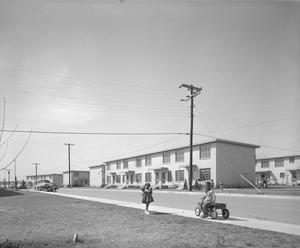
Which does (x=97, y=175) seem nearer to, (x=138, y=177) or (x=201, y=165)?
(x=138, y=177)

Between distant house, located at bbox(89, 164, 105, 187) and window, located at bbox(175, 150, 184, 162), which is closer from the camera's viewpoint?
window, located at bbox(175, 150, 184, 162)

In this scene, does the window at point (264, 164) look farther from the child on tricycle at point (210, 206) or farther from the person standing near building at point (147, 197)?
the child on tricycle at point (210, 206)

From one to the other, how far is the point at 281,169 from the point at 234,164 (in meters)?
21.2

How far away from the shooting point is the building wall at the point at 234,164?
4338cm

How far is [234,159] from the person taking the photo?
147ft

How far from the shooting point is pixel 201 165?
45.4m

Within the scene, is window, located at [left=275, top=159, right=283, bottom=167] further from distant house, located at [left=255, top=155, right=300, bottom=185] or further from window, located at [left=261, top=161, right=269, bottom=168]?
window, located at [left=261, top=161, right=269, bottom=168]

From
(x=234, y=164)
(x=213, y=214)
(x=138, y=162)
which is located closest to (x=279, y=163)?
(x=234, y=164)

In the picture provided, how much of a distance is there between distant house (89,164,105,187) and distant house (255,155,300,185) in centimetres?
3581

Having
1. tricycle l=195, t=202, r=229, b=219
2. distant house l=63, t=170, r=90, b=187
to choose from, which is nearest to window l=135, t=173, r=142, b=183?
distant house l=63, t=170, r=90, b=187

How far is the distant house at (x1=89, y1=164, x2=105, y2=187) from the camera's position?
82812 mm

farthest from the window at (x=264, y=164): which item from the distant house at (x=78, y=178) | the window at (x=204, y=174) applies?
the distant house at (x=78, y=178)

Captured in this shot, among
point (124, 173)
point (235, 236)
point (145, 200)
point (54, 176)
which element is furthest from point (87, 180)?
point (235, 236)

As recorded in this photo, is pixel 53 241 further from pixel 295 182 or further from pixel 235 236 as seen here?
pixel 295 182
